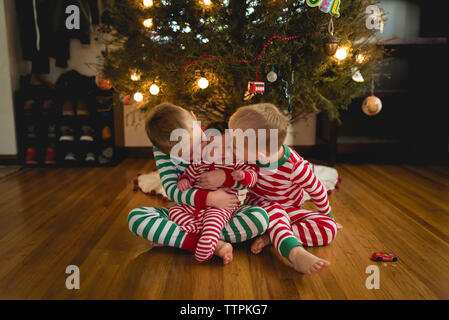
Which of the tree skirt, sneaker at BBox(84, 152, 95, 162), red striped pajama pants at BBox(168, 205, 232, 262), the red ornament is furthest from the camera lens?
sneaker at BBox(84, 152, 95, 162)

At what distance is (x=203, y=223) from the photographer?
3.99 ft

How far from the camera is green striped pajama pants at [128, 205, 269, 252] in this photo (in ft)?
3.94

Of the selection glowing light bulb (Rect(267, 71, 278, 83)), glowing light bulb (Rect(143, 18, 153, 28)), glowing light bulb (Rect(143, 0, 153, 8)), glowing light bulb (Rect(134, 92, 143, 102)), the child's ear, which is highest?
glowing light bulb (Rect(143, 0, 153, 8))

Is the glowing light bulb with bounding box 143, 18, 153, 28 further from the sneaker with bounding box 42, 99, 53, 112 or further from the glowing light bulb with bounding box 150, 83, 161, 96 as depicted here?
the sneaker with bounding box 42, 99, 53, 112

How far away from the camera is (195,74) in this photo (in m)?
1.69

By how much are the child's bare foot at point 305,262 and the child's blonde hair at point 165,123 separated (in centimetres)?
53

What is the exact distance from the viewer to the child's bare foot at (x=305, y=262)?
1047 millimetres

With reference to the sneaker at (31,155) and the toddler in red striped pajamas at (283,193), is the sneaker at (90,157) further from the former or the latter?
the toddler in red striped pajamas at (283,193)

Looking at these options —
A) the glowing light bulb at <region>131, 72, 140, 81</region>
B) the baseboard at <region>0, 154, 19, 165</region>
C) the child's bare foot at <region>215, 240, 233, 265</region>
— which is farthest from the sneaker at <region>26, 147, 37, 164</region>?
the child's bare foot at <region>215, 240, 233, 265</region>

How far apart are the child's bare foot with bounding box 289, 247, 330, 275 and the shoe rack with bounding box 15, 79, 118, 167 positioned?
186 centimetres

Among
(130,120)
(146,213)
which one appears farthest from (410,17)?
(146,213)

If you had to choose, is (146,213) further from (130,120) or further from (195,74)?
(130,120)

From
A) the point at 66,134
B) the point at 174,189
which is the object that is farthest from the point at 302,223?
the point at 66,134

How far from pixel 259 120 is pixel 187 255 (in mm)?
520
